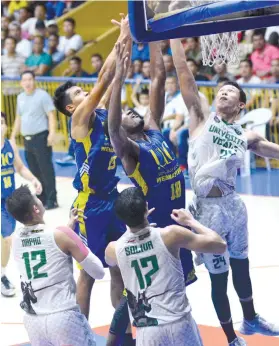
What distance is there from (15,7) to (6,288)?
1343 centimetres

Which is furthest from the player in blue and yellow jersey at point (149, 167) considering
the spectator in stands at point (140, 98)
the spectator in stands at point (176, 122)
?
the spectator in stands at point (140, 98)

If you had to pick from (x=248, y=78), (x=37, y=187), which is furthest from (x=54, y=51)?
(x=37, y=187)

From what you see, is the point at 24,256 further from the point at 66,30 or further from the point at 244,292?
the point at 66,30

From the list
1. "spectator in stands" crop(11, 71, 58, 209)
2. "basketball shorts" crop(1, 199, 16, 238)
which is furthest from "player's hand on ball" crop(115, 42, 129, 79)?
"spectator in stands" crop(11, 71, 58, 209)

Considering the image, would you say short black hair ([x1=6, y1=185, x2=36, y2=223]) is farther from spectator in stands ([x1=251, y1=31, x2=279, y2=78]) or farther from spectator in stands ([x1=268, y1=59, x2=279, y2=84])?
spectator in stands ([x1=251, y1=31, x2=279, y2=78])

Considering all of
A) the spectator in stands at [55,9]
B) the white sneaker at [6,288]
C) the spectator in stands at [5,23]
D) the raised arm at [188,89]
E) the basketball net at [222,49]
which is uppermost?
the spectator in stands at [55,9]

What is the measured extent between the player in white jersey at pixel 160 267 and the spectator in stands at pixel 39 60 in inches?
529

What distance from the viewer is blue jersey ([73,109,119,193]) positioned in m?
7.92

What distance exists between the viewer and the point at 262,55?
16.2m

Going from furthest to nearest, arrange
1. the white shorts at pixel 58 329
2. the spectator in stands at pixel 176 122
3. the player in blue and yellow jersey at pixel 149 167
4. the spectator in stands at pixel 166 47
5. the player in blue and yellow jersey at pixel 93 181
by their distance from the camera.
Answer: the spectator in stands at pixel 166 47, the spectator in stands at pixel 176 122, the player in blue and yellow jersey at pixel 93 181, the player in blue and yellow jersey at pixel 149 167, the white shorts at pixel 58 329

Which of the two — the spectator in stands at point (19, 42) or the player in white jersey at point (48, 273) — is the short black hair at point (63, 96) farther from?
the spectator in stands at point (19, 42)

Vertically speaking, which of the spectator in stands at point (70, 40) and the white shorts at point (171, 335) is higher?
the spectator in stands at point (70, 40)

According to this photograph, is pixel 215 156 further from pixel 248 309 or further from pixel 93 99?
pixel 248 309

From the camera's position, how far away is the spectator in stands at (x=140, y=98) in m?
15.9
